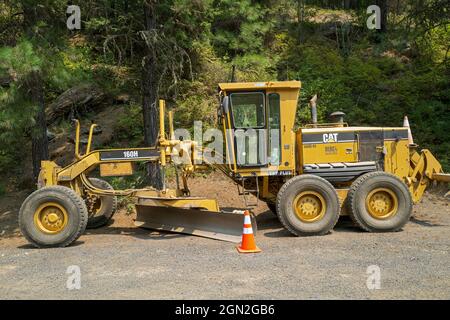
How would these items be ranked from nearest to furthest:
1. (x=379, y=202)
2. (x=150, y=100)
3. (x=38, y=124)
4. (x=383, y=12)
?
(x=379, y=202)
(x=38, y=124)
(x=150, y=100)
(x=383, y=12)

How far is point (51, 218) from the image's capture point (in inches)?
347

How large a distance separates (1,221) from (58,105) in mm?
5067

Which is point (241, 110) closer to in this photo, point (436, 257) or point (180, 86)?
point (436, 257)

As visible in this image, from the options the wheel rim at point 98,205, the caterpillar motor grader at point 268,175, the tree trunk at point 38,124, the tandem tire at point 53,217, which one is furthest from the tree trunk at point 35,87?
the tandem tire at point 53,217

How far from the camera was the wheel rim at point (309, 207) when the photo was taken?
909cm

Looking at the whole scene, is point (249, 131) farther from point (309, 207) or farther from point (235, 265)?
point (235, 265)

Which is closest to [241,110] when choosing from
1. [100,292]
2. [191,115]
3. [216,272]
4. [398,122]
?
[216,272]

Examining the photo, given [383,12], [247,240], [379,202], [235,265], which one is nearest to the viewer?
[235,265]

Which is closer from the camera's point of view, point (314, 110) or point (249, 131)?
point (249, 131)

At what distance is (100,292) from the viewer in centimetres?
590

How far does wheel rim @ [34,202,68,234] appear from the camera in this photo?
8.80 metres

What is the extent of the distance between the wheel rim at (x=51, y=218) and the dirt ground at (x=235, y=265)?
428mm

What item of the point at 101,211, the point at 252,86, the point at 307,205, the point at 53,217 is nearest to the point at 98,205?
the point at 101,211

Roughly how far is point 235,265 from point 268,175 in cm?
287
